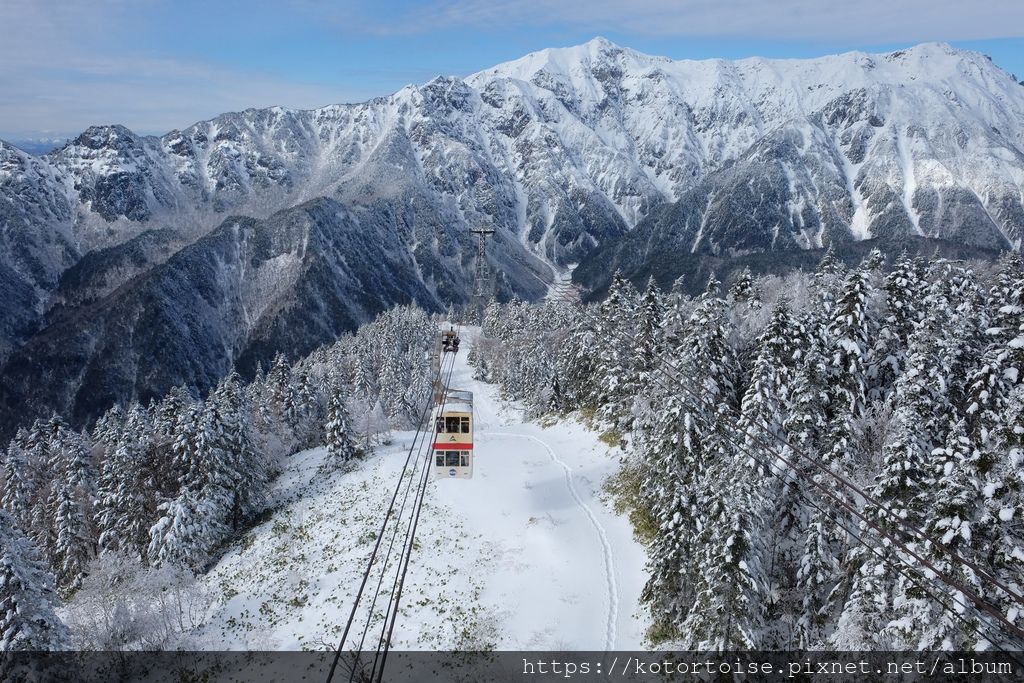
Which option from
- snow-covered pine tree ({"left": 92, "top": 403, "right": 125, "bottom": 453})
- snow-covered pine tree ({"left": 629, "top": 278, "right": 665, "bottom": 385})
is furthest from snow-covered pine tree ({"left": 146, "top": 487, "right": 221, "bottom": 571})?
snow-covered pine tree ({"left": 629, "top": 278, "right": 665, "bottom": 385})

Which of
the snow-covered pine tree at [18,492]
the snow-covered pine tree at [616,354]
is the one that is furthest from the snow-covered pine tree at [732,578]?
the snow-covered pine tree at [18,492]

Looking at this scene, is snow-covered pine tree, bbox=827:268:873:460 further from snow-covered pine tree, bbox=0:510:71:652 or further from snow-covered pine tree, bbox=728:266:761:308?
snow-covered pine tree, bbox=0:510:71:652

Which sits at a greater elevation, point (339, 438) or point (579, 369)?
point (579, 369)

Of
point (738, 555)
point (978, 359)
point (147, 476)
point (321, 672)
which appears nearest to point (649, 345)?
point (978, 359)

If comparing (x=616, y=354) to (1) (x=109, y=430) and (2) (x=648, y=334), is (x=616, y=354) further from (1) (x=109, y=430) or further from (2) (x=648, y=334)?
(1) (x=109, y=430)

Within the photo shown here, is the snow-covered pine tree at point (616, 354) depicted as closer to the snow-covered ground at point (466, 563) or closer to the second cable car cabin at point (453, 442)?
the snow-covered ground at point (466, 563)

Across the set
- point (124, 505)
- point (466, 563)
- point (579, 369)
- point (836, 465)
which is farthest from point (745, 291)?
point (124, 505)
